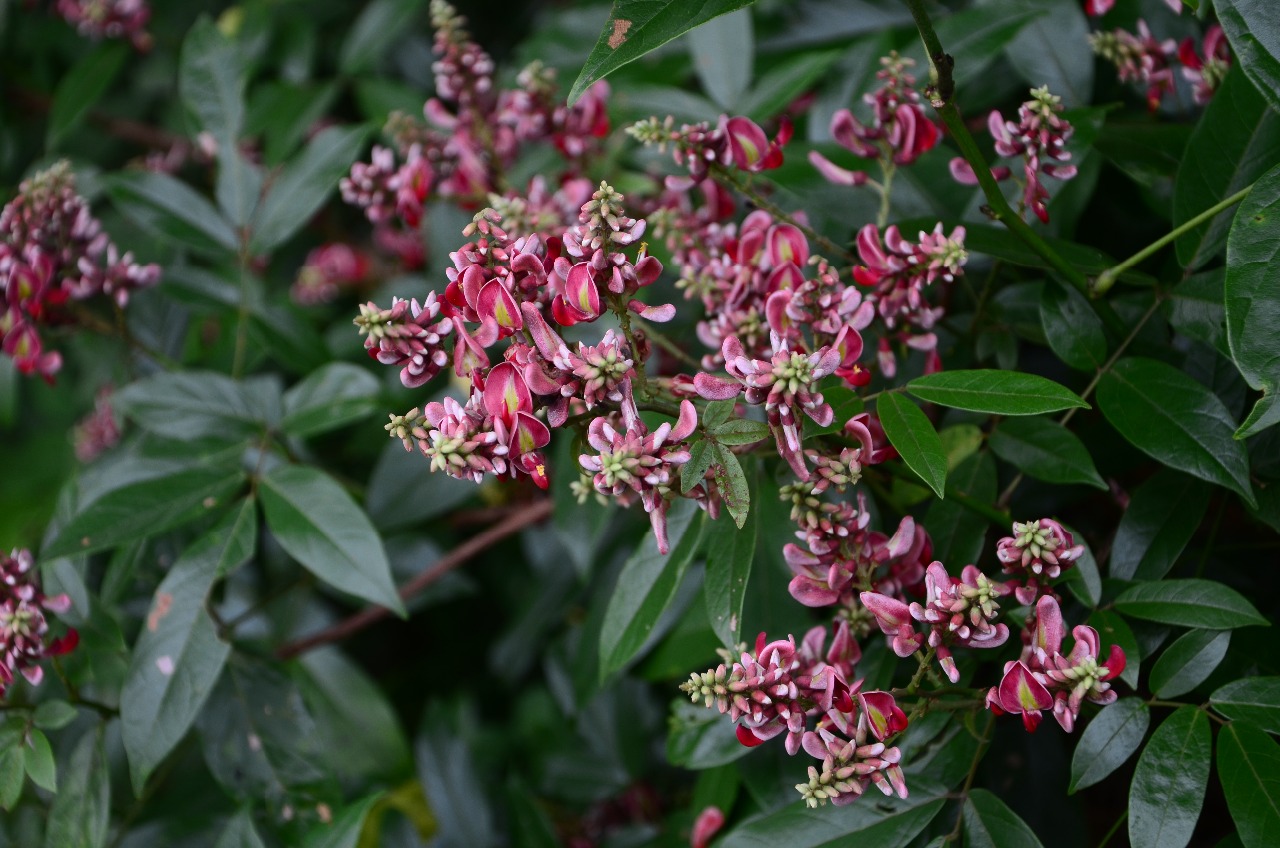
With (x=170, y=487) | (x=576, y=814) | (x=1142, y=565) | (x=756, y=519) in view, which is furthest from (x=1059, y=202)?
(x=576, y=814)

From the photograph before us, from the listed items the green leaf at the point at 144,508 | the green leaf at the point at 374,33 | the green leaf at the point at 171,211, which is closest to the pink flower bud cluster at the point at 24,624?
the green leaf at the point at 144,508

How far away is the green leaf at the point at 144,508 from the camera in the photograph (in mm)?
1150

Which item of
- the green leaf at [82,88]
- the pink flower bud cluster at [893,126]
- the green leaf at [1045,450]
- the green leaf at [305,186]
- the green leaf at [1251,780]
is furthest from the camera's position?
the green leaf at [82,88]

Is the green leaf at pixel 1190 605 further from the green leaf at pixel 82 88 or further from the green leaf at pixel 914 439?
the green leaf at pixel 82 88

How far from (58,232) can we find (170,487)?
0.43 meters

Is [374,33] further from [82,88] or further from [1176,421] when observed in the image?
[1176,421]

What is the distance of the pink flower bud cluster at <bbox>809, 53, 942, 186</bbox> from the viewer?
0.99 m

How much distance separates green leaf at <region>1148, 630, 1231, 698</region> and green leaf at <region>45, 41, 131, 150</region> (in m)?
1.94

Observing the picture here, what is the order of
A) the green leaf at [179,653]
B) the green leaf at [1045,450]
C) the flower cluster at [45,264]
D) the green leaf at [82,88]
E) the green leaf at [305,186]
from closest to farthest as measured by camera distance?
1. the green leaf at [1045,450]
2. the green leaf at [179,653]
3. the flower cluster at [45,264]
4. the green leaf at [305,186]
5. the green leaf at [82,88]

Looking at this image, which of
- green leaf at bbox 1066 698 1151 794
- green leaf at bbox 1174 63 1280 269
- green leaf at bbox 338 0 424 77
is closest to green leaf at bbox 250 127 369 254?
green leaf at bbox 338 0 424 77

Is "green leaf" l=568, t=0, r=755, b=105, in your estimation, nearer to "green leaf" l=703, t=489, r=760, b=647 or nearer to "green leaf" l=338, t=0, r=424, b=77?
"green leaf" l=703, t=489, r=760, b=647

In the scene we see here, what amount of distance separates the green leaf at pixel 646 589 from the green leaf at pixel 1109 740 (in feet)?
1.20

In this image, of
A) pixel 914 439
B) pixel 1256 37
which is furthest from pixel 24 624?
pixel 1256 37

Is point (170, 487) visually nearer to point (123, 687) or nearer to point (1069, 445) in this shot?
point (123, 687)
